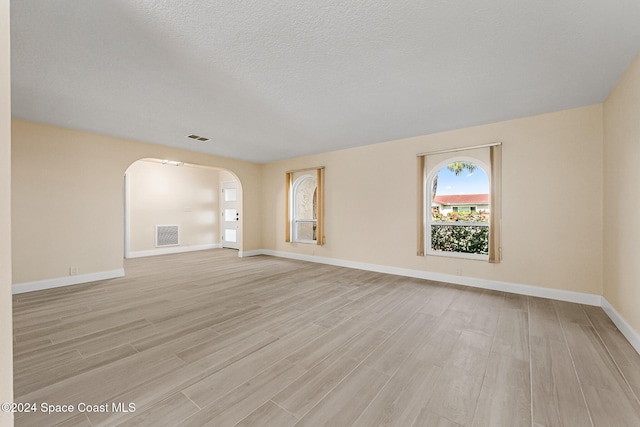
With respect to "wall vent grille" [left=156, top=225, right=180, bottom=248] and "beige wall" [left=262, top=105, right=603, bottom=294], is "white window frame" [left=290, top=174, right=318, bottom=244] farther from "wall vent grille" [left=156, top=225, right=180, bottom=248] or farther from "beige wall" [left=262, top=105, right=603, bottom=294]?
"wall vent grille" [left=156, top=225, right=180, bottom=248]

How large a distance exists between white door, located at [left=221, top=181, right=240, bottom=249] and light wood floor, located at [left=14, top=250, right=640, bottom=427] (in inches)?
187

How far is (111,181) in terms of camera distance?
4.44 metres

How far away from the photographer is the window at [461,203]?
371cm

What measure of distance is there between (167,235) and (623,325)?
29.0 ft

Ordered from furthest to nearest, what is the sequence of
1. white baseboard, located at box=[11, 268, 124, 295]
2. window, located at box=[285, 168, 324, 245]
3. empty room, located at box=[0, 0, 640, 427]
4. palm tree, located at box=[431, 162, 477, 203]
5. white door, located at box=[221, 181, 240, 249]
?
1. white door, located at box=[221, 181, 240, 249]
2. window, located at box=[285, 168, 324, 245]
3. palm tree, located at box=[431, 162, 477, 203]
4. white baseboard, located at box=[11, 268, 124, 295]
5. empty room, located at box=[0, 0, 640, 427]

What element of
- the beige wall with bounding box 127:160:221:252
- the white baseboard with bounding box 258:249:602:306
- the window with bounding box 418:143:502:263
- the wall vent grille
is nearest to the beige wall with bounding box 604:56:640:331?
the white baseboard with bounding box 258:249:602:306

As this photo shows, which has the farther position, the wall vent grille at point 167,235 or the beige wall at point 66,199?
the wall vent grille at point 167,235

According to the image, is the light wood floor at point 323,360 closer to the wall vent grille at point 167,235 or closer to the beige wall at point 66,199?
the beige wall at point 66,199

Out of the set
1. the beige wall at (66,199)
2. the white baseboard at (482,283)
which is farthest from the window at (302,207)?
the beige wall at (66,199)

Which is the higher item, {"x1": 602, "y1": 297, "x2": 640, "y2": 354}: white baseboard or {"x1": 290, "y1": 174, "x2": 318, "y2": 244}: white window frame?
{"x1": 290, "y1": 174, "x2": 318, "y2": 244}: white window frame

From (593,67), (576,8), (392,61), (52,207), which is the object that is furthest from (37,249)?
(593,67)

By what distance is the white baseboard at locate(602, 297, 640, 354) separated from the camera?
2.12 metres

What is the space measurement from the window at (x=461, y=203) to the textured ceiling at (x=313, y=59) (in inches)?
26.2

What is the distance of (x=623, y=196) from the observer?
247 centimetres
